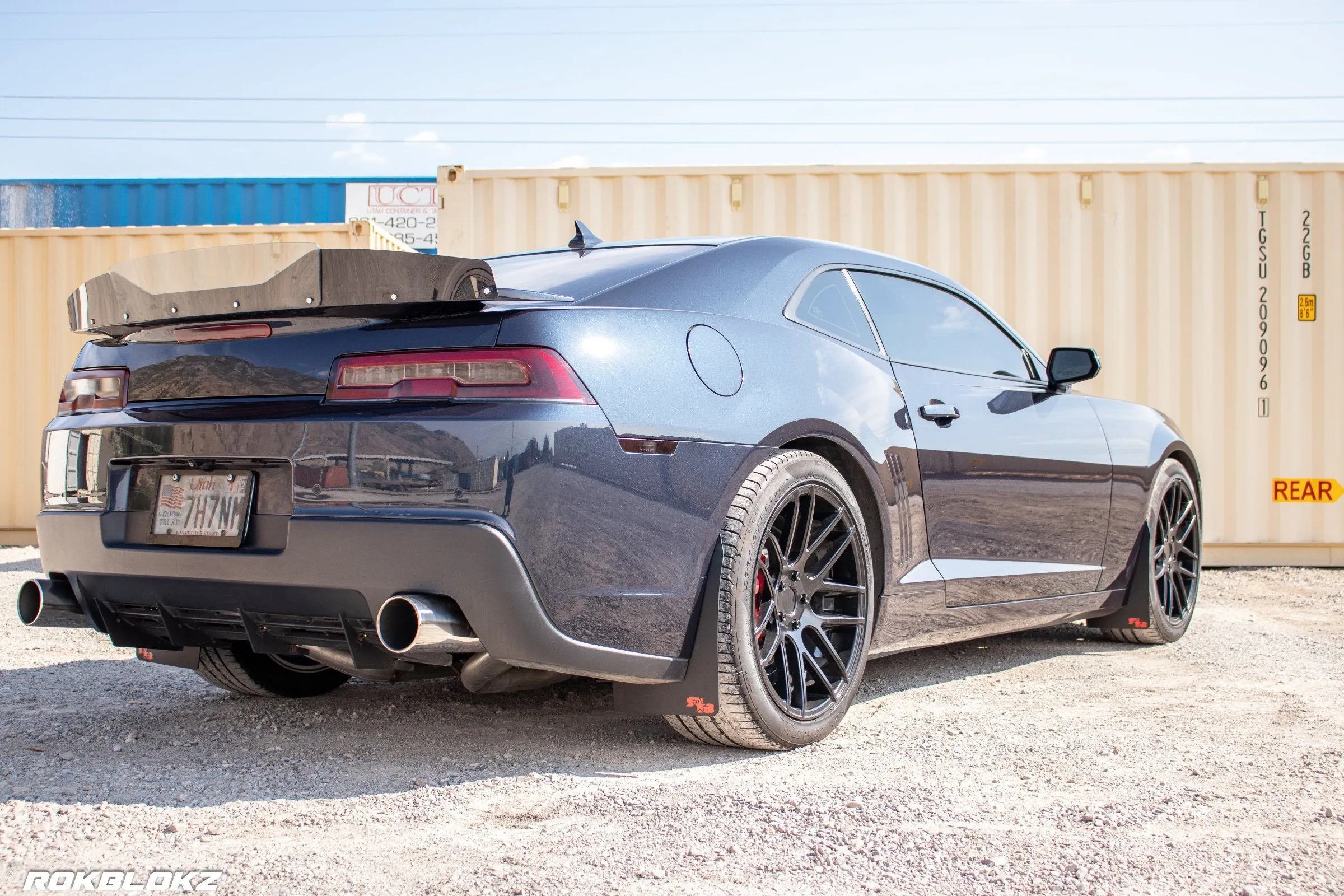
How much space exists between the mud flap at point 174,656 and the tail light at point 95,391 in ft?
2.31

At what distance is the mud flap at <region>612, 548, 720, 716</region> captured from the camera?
271cm

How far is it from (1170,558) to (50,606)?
417cm

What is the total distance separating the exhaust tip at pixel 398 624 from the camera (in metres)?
2.36

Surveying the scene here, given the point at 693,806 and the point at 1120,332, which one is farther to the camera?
the point at 1120,332

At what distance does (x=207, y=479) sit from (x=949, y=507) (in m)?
2.11

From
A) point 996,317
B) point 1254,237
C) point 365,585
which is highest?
point 1254,237

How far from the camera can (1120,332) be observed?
8.12 meters

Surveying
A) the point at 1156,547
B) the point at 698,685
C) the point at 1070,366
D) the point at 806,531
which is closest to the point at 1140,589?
the point at 1156,547

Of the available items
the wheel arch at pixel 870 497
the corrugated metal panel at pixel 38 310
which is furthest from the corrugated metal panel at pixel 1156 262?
the wheel arch at pixel 870 497

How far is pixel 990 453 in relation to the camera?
3760 millimetres

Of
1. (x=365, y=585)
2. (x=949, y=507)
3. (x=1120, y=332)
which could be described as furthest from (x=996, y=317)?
(x=1120, y=332)

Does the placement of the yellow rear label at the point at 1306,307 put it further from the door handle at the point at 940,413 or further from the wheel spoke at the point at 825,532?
the wheel spoke at the point at 825,532

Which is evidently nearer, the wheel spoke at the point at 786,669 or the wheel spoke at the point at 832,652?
the wheel spoke at the point at 786,669

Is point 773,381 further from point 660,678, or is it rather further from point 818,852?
point 818,852
